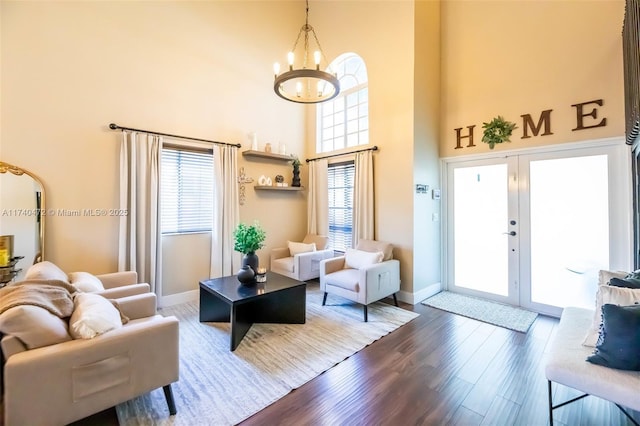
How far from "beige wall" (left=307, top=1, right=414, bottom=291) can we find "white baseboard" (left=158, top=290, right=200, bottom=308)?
2.95m

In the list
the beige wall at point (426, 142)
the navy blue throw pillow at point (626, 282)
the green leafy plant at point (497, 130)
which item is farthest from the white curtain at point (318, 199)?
the navy blue throw pillow at point (626, 282)

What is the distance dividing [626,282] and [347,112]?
425 centimetres

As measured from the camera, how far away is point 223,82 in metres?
4.41

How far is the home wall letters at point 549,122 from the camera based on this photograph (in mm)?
3113

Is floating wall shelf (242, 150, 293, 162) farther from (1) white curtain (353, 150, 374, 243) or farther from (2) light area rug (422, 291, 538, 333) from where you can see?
(2) light area rug (422, 291, 538, 333)

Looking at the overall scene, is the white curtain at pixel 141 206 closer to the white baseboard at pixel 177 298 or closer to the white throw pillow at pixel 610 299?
the white baseboard at pixel 177 298

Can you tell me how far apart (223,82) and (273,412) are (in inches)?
175

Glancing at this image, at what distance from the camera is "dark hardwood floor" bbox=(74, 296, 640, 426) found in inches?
72.6

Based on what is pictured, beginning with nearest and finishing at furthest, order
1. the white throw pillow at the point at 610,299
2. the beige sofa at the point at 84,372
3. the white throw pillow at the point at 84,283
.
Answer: the beige sofa at the point at 84,372 < the white throw pillow at the point at 610,299 < the white throw pillow at the point at 84,283

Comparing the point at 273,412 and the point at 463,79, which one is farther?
the point at 463,79

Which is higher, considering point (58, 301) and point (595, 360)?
point (58, 301)

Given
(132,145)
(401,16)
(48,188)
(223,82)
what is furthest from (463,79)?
(48,188)

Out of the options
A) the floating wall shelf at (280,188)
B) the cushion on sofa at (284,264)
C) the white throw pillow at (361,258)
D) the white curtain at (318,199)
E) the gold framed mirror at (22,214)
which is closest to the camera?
the gold framed mirror at (22,214)

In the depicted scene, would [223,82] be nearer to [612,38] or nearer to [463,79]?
[463,79]
